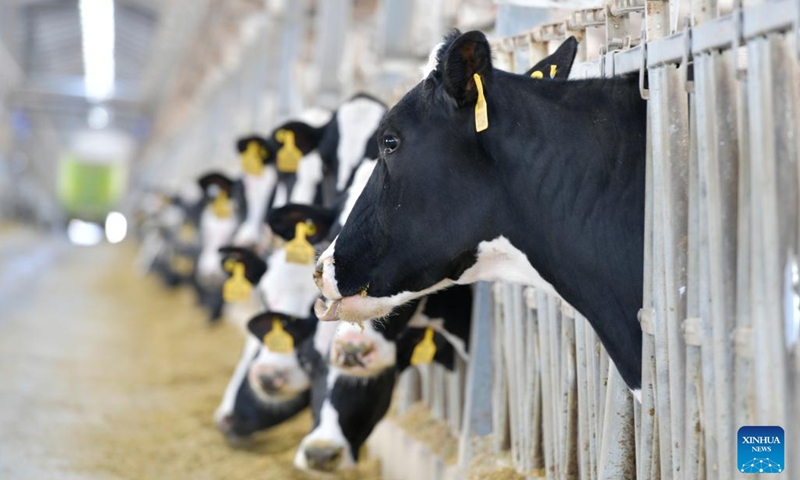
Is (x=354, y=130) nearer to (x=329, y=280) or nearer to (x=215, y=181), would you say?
(x=329, y=280)

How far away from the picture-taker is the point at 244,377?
19.7 ft

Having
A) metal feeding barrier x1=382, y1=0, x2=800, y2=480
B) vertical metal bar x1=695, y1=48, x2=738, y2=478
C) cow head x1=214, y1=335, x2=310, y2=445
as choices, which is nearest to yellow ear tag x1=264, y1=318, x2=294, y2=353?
cow head x1=214, y1=335, x2=310, y2=445

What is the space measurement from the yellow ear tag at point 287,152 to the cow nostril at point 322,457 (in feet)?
5.83

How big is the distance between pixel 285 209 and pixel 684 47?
2.48 metres

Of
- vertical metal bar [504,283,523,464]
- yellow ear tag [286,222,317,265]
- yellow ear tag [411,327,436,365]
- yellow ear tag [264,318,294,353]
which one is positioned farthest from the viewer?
yellow ear tag [264,318,294,353]

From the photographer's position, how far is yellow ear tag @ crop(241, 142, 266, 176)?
6988 mm

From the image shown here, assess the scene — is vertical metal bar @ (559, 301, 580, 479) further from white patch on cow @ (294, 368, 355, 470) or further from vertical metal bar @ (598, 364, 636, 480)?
white patch on cow @ (294, 368, 355, 470)

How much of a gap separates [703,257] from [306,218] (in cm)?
251

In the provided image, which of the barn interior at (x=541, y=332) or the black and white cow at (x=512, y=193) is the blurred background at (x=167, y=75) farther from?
the black and white cow at (x=512, y=193)

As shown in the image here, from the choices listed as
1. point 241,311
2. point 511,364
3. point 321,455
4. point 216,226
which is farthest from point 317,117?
point 216,226

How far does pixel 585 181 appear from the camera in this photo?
2.70 m

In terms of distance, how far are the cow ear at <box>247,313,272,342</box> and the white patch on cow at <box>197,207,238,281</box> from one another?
220 inches

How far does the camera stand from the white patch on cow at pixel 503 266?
284 cm

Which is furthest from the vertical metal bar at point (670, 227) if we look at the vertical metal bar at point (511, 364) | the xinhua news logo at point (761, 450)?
the vertical metal bar at point (511, 364)
